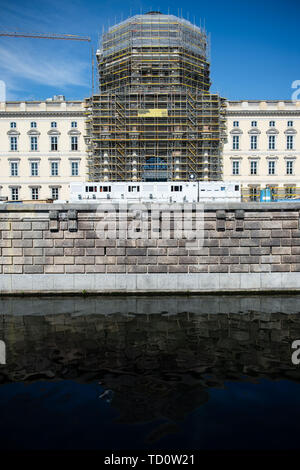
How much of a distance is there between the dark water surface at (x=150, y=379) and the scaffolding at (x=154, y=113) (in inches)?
1586

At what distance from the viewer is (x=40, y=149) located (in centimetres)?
5503

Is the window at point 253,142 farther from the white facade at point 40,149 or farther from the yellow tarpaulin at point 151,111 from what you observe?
the white facade at point 40,149

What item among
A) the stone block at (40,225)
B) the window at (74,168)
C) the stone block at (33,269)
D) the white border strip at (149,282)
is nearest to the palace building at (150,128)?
the window at (74,168)

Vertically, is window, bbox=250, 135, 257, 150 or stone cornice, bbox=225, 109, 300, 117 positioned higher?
stone cornice, bbox=225, 109, 300, 117

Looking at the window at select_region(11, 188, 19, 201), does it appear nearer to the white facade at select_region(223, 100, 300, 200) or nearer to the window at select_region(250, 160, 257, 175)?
the white facade at select_region(223, 100, 300, 200)

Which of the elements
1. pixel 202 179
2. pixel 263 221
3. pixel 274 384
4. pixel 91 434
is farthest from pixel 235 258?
pixel 202 179

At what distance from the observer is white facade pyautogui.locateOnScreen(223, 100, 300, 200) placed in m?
54.6

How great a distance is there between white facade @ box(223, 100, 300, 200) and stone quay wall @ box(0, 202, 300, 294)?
4048 centimetres

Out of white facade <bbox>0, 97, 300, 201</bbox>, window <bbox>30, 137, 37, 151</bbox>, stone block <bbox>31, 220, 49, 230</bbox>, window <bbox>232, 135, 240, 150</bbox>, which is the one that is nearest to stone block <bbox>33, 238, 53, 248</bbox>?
stone block <bbox>31, 220, 49, 230</bbox>

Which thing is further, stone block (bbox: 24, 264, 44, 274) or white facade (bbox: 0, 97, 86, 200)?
white facade (bbox: 0, 97, 86, 200)

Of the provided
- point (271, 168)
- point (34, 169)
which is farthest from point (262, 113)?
point (34, 169)

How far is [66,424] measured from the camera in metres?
6.68

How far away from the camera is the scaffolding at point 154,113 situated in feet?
167

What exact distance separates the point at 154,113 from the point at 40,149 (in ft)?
64.5
